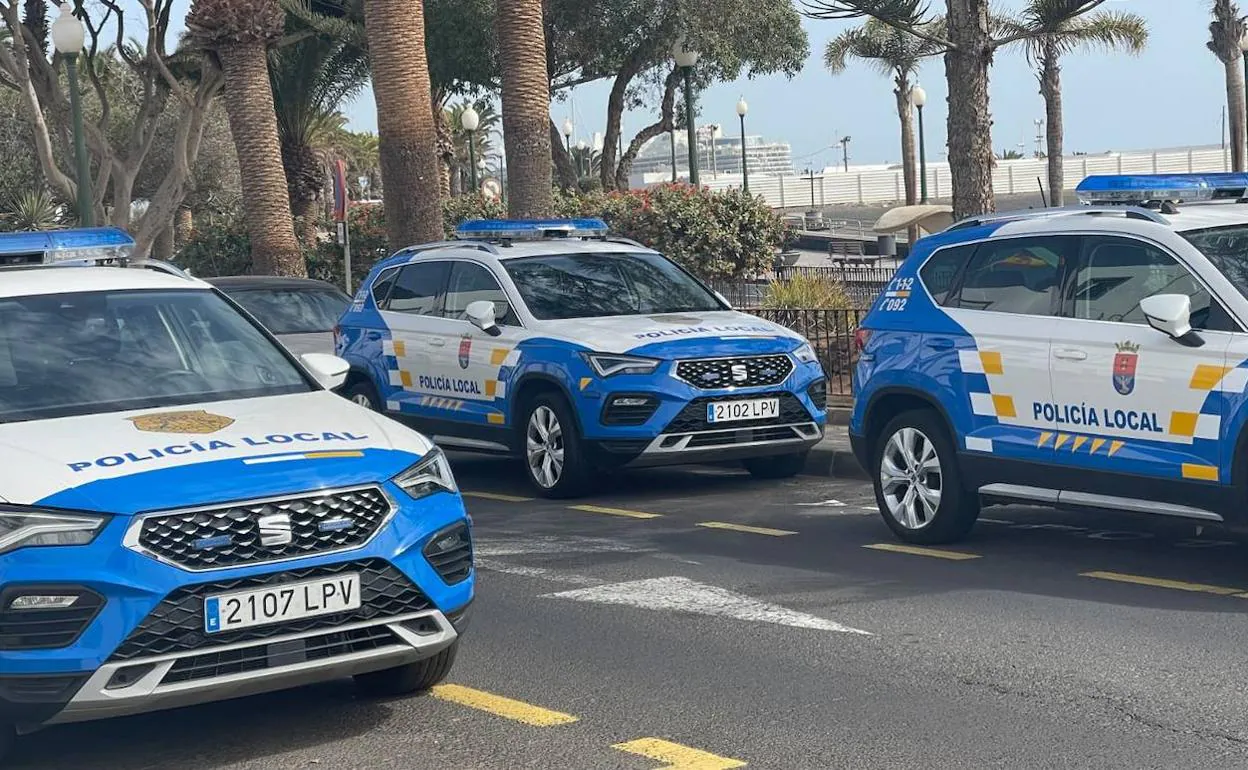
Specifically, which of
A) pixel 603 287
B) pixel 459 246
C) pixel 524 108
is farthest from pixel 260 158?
pixel 603 287

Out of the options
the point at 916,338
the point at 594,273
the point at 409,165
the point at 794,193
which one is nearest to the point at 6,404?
the point at 916,338

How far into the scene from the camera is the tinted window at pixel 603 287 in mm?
12406

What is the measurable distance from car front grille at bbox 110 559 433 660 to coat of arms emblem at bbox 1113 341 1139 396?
3.82 meters

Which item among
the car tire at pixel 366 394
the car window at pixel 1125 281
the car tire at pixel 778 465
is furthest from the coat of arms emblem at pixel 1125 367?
the car tire at pixel 366 394

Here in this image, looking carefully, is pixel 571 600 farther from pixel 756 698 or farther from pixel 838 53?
pixel 838 53

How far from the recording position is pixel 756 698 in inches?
250

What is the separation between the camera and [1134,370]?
26.6ft

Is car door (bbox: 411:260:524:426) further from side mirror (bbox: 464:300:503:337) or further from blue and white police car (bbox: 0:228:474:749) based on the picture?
blue and white police car (bbox: 0:228:474:749)

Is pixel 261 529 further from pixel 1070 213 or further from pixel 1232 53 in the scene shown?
pixel 1232 53

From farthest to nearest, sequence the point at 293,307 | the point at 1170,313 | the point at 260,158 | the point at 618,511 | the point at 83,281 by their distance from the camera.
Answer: the point at 260,158
the point at 293,307
the point at 618,511
the point at 1170,313
the point at 83,281

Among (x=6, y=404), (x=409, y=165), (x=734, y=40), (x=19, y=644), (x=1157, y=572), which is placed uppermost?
(x=734, y=40)

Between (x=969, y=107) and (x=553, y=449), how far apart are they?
22.6 ft

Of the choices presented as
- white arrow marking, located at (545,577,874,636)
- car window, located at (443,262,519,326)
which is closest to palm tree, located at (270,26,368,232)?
car window, located at (443,262,519,326)

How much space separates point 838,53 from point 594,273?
43.7 metres
